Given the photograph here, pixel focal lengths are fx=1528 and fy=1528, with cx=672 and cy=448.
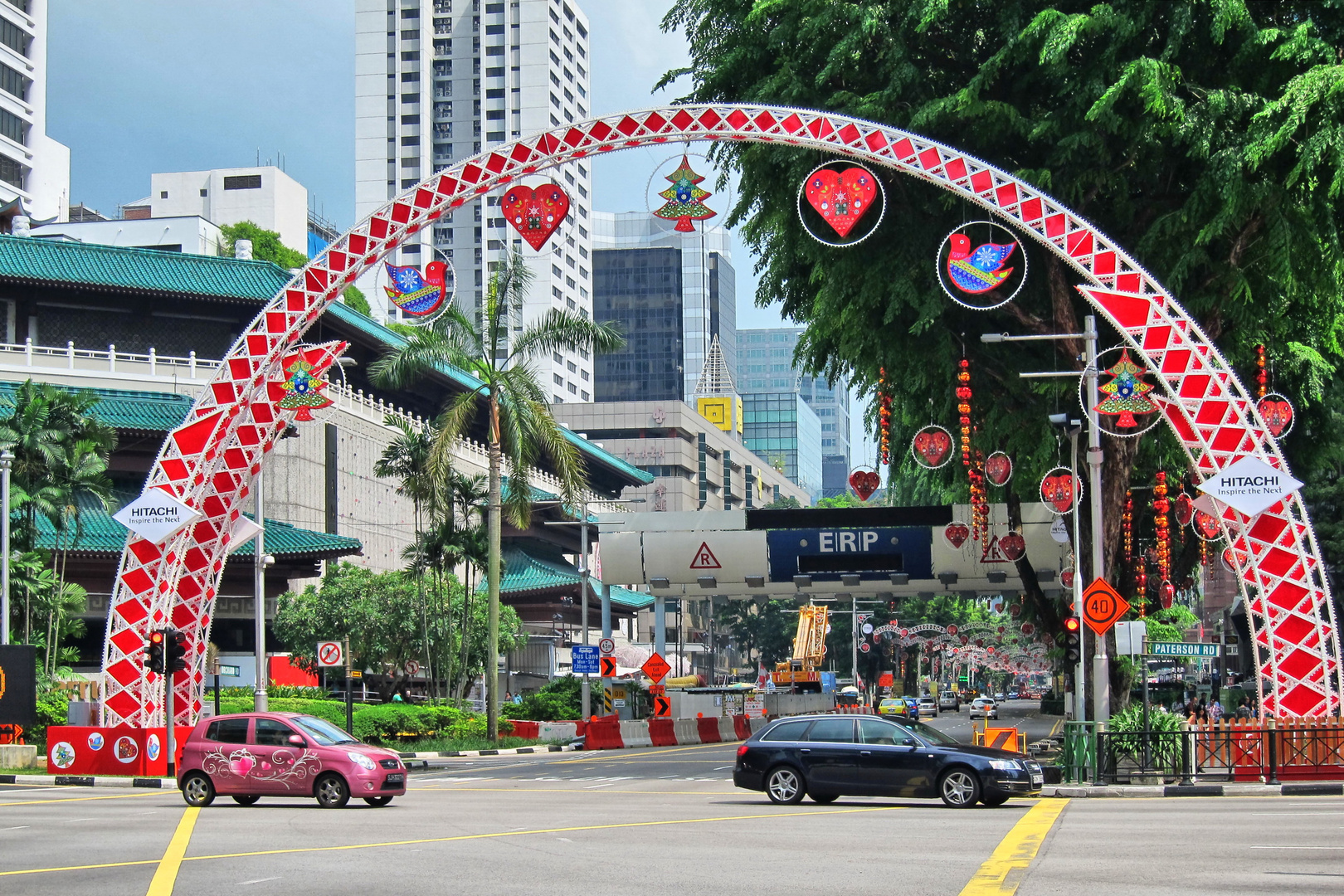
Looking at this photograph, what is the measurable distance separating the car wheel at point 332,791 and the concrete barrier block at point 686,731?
97.0ft

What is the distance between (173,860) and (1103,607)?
16387 millimetres

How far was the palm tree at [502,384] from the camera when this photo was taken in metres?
42.6

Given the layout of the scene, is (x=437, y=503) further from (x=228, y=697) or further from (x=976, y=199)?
(x=976, y=199)

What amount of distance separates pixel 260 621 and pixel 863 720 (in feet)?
81.6

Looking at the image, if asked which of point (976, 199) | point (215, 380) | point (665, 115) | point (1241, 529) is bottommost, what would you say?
point (1241, 529)

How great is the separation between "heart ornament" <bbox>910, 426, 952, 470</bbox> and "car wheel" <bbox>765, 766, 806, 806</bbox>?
11320 millimetres

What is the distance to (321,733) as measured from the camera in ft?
74.9

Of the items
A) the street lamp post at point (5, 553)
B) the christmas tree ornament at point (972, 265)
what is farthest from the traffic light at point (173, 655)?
the christmas tree ornament at point (972, 265)

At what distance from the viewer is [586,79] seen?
178 metres

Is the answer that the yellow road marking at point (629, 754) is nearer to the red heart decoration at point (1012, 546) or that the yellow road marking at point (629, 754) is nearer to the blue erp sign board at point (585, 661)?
the blue erp sign board at point (585, 661)

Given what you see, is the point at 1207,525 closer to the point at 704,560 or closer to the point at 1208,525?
the point at 1208,525

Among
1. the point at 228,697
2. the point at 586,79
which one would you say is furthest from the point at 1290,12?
the point at 586,79

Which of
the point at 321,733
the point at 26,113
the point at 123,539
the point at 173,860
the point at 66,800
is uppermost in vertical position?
the point at 26,113

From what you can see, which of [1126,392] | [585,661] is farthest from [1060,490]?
[585,661]
